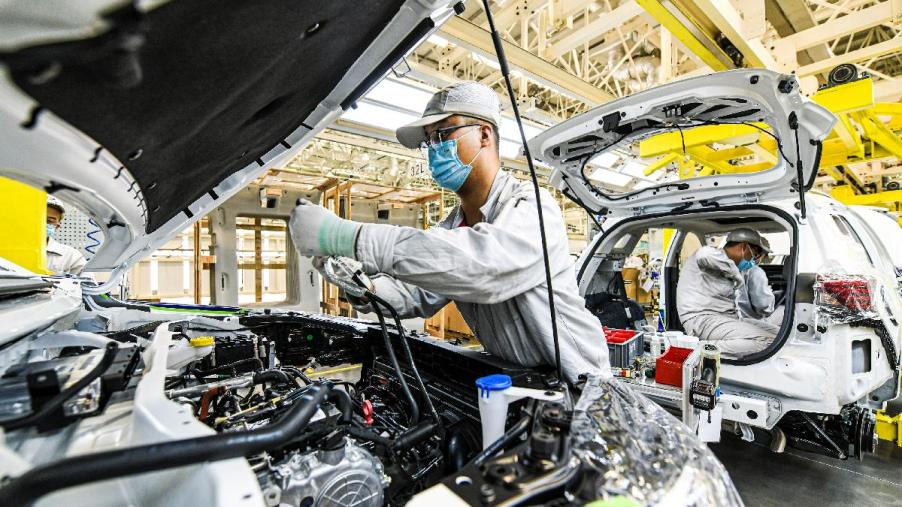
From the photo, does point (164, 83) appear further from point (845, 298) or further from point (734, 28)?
point (734, 28)

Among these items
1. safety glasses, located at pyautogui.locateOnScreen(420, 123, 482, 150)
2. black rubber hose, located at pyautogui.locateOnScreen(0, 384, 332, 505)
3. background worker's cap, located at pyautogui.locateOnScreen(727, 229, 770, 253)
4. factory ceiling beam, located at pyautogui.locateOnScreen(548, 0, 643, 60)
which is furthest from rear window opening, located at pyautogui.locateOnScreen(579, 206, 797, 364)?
black rubber hose, located at pyautogui.locateOnScreen(0, 384, 332, 505)

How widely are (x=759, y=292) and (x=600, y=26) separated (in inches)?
122

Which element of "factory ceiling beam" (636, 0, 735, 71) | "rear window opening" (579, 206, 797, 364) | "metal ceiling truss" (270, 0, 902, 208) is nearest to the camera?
"factory ceiling beam" (636, 0, 735, 71)

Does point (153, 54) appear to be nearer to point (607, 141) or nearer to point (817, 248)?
point (607, 141)

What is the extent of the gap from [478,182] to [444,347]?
0.70 metres

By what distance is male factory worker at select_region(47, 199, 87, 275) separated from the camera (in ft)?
11.5

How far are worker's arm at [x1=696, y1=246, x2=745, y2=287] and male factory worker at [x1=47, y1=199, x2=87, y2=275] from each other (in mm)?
5495

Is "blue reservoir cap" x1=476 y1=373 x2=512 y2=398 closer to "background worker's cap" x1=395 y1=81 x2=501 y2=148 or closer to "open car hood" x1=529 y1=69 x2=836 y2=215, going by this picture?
"background worker's cap" x1=395 y1=81 x2=501 y2=148

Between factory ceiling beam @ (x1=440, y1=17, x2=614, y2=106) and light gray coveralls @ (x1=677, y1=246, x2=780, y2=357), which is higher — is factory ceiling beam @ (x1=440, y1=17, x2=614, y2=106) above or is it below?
above

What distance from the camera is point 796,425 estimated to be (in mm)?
2215

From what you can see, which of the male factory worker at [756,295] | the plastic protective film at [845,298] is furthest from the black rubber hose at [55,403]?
the male factory worker at [756,295]

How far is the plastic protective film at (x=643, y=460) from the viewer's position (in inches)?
27.0

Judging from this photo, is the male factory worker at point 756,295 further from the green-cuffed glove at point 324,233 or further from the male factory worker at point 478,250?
the green-cuffed glove at point 324,233

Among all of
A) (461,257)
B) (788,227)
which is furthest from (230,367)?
(788,227)
